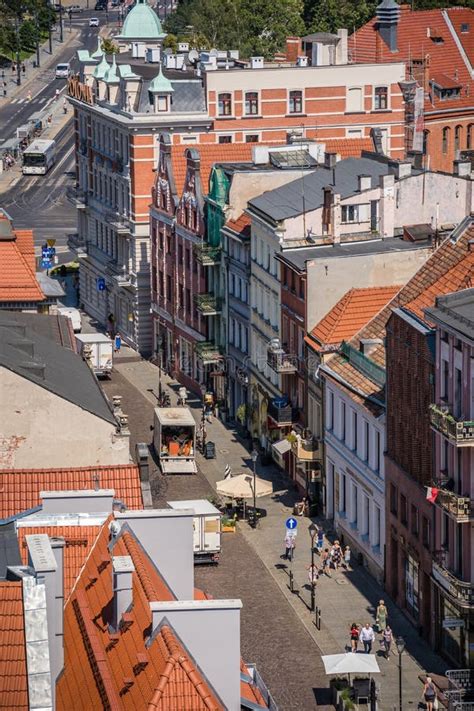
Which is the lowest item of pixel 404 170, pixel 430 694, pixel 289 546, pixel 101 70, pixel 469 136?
pixel 289 546

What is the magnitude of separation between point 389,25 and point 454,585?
368 feet

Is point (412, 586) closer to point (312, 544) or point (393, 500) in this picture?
point (393, 500)

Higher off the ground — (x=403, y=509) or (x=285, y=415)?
(x=403, y=509)

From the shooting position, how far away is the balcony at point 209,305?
404 feet

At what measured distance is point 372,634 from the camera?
261 feet

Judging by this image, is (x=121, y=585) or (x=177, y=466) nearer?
(x=121, y=585)

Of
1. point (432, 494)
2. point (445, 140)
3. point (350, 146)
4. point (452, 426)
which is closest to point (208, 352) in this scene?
point (350, 146)

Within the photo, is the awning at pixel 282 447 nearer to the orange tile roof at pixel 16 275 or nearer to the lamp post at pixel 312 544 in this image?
the lamp post at pixel 312 544

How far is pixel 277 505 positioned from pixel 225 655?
53.3m

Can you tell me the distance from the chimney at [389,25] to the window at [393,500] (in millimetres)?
100942

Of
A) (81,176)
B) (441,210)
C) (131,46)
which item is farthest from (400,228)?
(131,46)

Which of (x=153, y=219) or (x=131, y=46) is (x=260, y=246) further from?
(x=131, y=46)

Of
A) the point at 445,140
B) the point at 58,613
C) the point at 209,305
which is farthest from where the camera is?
the point at 445,140

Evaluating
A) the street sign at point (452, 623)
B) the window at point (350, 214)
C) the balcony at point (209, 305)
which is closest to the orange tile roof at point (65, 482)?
the street sign at point (452, 623)
